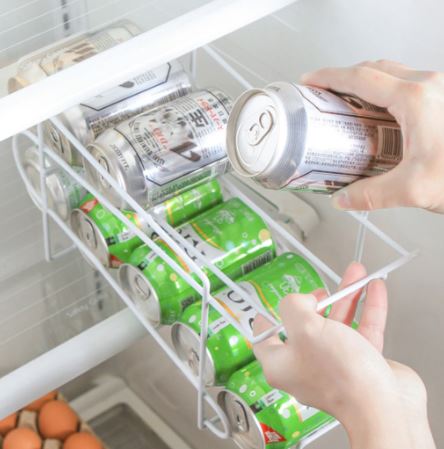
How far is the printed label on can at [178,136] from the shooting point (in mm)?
942

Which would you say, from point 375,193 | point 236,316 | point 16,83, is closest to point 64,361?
point 236,316

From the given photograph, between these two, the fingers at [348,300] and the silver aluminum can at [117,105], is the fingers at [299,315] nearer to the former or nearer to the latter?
the fingers at [348,300]

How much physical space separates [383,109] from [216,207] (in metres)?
0.30

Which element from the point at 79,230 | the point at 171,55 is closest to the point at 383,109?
the point at 171,55

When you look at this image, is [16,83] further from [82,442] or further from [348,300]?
[82,442]

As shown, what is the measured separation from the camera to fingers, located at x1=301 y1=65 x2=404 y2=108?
2.73ft

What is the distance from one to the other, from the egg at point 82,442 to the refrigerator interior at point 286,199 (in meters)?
0.14

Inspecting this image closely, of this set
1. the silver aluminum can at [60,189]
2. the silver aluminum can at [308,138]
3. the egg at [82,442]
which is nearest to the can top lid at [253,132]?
the silver aluminum can at [308,138]

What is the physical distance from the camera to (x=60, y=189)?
1.11 metres

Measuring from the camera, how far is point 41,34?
4.41 feet

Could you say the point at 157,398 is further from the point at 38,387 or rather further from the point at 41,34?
the point at 41,34

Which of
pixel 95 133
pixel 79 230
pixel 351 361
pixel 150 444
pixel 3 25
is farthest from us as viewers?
pixel 150 444

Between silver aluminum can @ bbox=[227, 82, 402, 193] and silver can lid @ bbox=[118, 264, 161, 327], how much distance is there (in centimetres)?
25

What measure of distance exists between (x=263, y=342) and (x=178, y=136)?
0.77 feet
